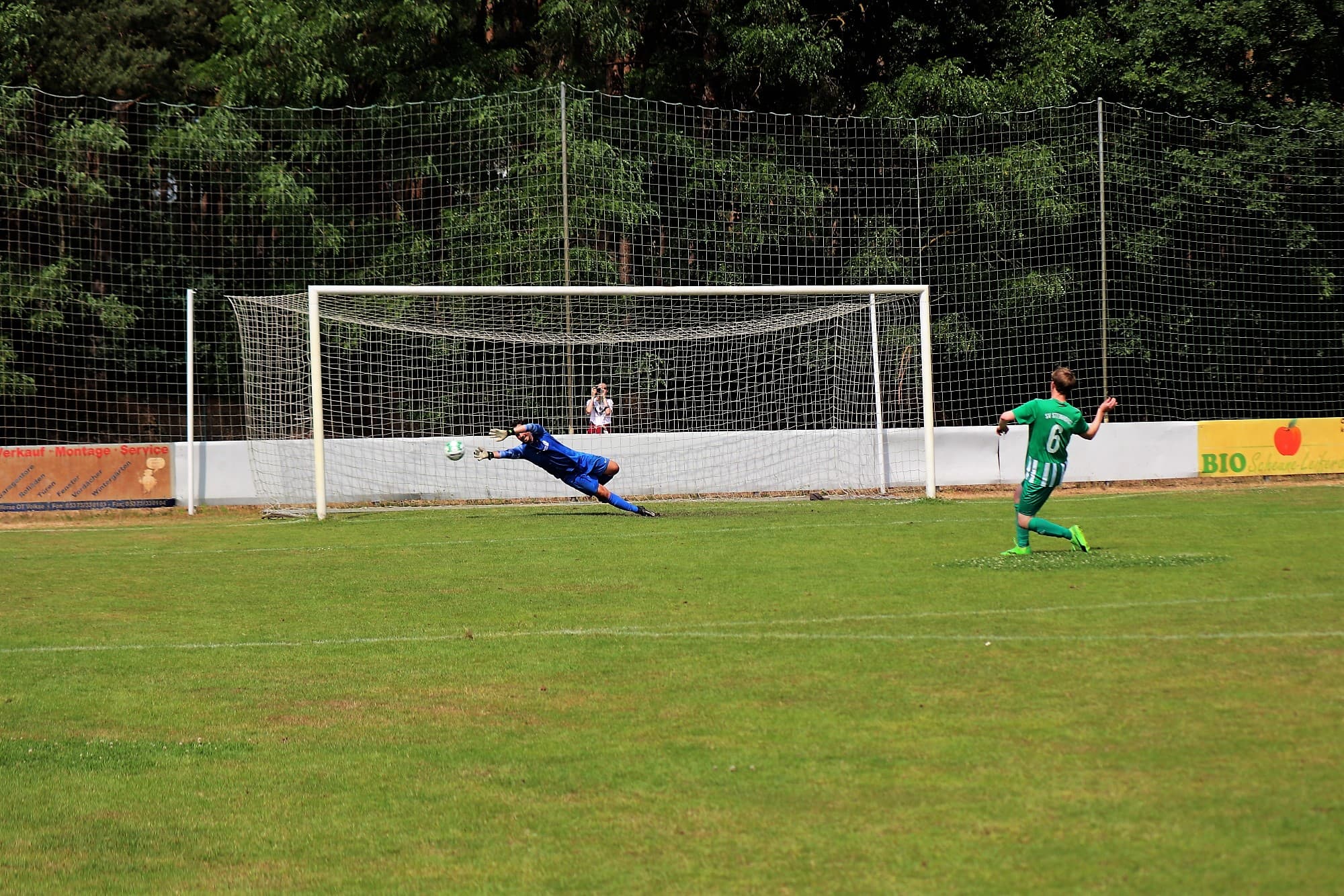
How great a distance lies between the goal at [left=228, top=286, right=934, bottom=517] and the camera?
2453 centimetres

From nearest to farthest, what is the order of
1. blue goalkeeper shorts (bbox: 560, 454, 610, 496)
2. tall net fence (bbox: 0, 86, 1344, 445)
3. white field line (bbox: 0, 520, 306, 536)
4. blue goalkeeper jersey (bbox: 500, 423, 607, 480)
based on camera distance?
blue goalkeeper jersey (bbox: 500, 423, 607, 480)
blue goalkeeper shorts (bbox: 560, 454, 610, 496)
white field line (bbox: 0, 520, 306, 536)
tall net fence (bbox: 0, 86, 1344, 445)

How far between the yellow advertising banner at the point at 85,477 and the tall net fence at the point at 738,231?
4773mm

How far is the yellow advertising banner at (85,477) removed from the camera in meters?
24.2

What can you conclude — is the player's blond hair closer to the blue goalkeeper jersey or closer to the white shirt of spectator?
the blue goalkeeper jersey

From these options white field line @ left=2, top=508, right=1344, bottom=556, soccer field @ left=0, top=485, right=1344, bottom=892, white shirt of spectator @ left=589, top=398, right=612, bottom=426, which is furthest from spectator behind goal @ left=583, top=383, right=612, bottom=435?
soccer field @ left=0, top=485, right=1344, bottom=892

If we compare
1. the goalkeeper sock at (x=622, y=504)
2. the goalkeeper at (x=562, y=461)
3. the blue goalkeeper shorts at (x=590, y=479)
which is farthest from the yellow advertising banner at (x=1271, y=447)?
the blue goalkeeper shorts at (x=590, y=479)

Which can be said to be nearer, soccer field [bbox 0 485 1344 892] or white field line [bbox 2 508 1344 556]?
soccer field [bbox 0 485 1344 892]

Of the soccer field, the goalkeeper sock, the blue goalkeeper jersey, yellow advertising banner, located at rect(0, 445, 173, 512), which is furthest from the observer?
yellow advertising banner, located at rect(0, 445, 173, 512)

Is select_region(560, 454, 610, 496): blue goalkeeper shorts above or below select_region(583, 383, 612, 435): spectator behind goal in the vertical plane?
below

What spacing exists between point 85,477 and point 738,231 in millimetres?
13439

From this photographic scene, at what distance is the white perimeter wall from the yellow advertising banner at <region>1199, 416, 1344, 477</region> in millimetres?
1796

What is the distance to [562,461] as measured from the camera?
19344 millimetres

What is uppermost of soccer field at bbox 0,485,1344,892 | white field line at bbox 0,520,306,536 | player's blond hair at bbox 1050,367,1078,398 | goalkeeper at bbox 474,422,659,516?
player's blond hair at bbox 1050,367,1078,398

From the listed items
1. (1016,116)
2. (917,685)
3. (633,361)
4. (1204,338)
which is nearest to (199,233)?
(633,361)
